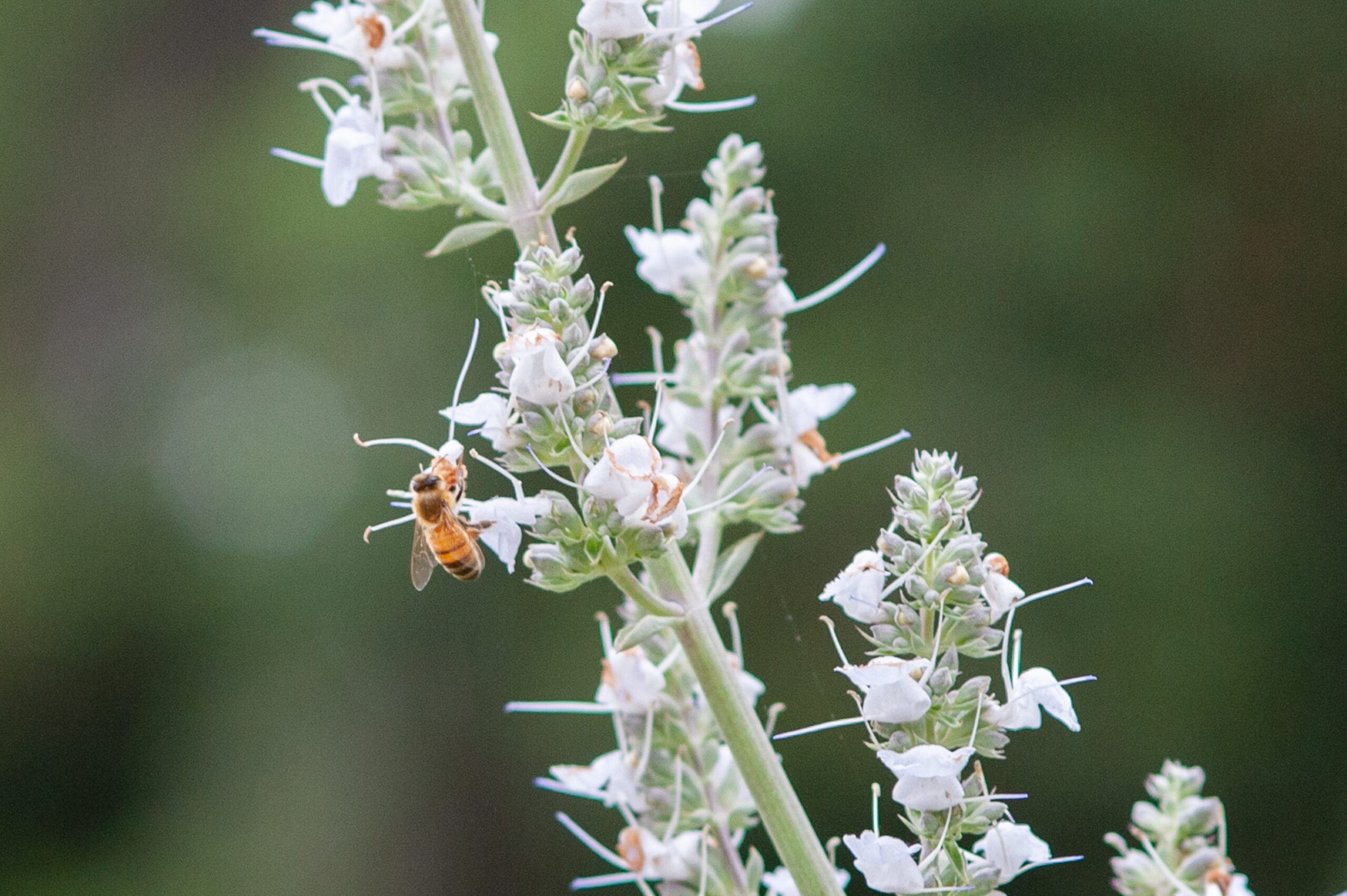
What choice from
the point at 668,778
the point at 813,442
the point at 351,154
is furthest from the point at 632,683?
the point at 351,154

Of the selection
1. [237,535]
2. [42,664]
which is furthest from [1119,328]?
[42,664]

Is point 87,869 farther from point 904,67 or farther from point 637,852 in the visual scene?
point 637,852

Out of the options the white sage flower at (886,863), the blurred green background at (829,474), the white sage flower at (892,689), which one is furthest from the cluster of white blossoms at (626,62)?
the blurred green background at (829,474)

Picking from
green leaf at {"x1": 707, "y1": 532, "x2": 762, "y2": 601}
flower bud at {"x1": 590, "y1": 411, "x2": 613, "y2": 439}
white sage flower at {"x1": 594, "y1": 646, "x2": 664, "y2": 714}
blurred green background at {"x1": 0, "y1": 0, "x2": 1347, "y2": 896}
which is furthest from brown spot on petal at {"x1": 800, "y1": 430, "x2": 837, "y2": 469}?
blurred green background at {"x1": 0, "y1": 0, "x2": 1347, "y2": 896}

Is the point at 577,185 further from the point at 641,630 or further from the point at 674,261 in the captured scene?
the point at 641,630

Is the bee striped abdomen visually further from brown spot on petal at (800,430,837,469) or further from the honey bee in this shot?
brown spot on petal at (800,430,837,469)

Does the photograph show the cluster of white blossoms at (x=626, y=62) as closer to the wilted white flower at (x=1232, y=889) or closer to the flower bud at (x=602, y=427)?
the flower bud at (x=602, y=427)
